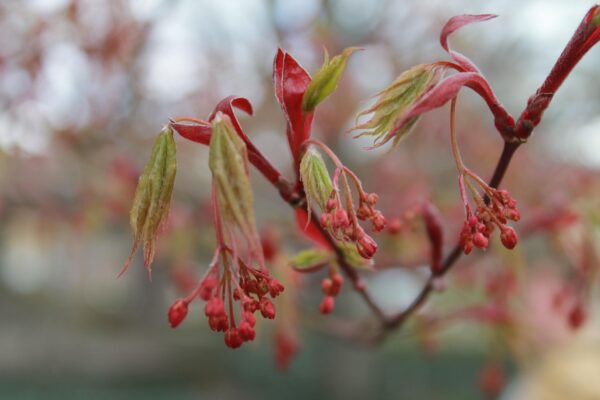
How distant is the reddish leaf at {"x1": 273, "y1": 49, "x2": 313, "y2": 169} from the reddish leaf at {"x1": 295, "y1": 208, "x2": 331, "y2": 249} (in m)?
0.14

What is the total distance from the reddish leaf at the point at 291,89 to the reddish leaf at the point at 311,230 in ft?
0.47

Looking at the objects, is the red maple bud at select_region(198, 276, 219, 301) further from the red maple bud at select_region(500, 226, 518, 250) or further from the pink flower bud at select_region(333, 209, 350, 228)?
the red maple bud at select_region(500, 226, 518, 250)

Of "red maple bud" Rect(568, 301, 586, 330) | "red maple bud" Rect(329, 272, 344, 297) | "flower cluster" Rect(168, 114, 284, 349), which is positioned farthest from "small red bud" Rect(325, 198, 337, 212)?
"red maple bud" Rect(568, 301, 586, 330)

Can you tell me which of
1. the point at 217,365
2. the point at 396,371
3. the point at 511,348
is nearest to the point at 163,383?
the point at 217,365

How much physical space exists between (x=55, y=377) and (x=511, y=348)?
5952 millimetres

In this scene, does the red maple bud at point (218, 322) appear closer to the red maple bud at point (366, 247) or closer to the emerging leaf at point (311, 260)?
the red maple bud at point (366, 247)

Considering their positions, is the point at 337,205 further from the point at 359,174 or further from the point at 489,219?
the point at 359,174

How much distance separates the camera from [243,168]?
575 millimetres

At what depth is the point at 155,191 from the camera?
652 millimetres

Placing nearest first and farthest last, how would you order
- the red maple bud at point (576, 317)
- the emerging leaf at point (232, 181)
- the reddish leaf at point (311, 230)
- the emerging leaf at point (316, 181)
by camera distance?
1. the emerging leaf at point (232, 181)
2. the emerging leaf at point (316, 181)
3. the reddish leaf at point (311, 230)
4. the red maple bud at point (576, 317)

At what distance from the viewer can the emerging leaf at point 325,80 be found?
2.23 feet

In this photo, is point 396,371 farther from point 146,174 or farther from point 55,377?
point 146,174

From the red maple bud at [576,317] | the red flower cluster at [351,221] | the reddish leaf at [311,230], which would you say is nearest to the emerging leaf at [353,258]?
the reddish leaf at [311,230]

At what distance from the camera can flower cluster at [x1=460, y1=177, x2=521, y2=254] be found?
Result: 662 millimetres
